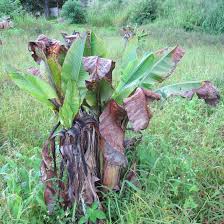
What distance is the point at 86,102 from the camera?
2.28 meters

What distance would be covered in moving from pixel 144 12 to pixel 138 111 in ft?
37.3

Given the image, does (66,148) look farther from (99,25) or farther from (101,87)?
(99,25)

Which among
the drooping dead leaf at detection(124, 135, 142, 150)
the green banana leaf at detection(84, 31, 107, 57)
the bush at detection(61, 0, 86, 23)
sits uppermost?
the green banana leaf at detection(84, 31, 107, 57)

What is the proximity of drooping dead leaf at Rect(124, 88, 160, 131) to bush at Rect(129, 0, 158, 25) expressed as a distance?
1117 centimetres

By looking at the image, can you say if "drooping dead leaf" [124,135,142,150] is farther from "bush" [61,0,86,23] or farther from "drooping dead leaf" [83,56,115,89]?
"bush" [61,0,86,23]

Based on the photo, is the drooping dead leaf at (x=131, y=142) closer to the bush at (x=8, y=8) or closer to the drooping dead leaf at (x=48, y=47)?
the drooping dead leaf at (x=48, y=47)

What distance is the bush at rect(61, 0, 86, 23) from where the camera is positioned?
12.9 m

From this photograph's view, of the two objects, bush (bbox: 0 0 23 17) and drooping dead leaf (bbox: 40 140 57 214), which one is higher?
drooping dead leaf (bbox: 40 140 57 214)

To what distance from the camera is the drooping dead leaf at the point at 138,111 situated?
1899 mm

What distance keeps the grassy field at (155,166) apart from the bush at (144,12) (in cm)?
864

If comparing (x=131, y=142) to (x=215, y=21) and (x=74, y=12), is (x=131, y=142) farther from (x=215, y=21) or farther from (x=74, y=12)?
(x=74, y=12)

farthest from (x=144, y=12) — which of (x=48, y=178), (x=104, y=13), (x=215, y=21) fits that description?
(x=48, y=178)

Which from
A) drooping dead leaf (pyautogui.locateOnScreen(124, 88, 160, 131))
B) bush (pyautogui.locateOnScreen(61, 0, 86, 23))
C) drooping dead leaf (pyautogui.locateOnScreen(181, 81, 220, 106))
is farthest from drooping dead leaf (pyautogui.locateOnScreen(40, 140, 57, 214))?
bush (pyautogui.locateOnScreen(61, 0, 86, 23))

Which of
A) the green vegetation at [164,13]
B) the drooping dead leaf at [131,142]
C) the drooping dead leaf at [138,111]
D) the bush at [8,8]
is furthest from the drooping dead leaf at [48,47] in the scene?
the bush at [8,8]
